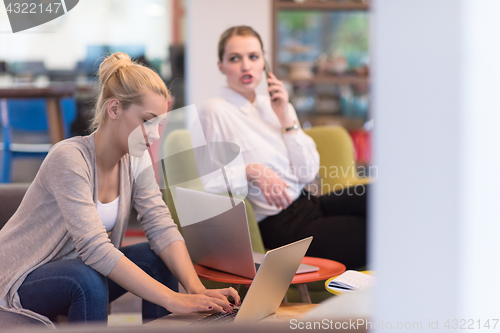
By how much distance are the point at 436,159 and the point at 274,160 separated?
58.6 inches

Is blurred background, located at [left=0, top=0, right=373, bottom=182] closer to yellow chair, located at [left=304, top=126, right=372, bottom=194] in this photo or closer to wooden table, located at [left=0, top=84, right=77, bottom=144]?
wooden table, located at [left=0, top=84, right=77, bottom=144]

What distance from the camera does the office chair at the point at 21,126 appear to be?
10.6 feet

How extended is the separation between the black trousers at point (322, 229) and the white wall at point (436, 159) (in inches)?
51.4

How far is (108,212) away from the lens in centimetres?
132

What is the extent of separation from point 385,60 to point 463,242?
15 cm

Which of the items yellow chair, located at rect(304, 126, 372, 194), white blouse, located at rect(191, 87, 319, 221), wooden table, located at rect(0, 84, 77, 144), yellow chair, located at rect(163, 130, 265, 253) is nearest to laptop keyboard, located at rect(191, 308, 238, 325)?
yellow chair, located at rect(163, 130, 265, 253)

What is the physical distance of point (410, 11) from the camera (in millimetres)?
365

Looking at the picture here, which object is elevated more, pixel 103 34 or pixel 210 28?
pixel 103 34

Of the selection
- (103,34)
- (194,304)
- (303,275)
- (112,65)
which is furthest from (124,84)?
(103,34)

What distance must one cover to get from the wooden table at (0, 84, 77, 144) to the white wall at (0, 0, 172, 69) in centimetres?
230

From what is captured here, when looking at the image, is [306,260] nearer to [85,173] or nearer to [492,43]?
[85,173]

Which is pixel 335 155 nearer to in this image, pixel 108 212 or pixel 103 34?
pixel 108 212

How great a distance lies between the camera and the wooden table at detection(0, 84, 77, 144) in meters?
2.96

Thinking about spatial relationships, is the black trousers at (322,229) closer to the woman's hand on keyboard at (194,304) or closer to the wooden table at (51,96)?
the woman's hand on keyboard at (194,304)
